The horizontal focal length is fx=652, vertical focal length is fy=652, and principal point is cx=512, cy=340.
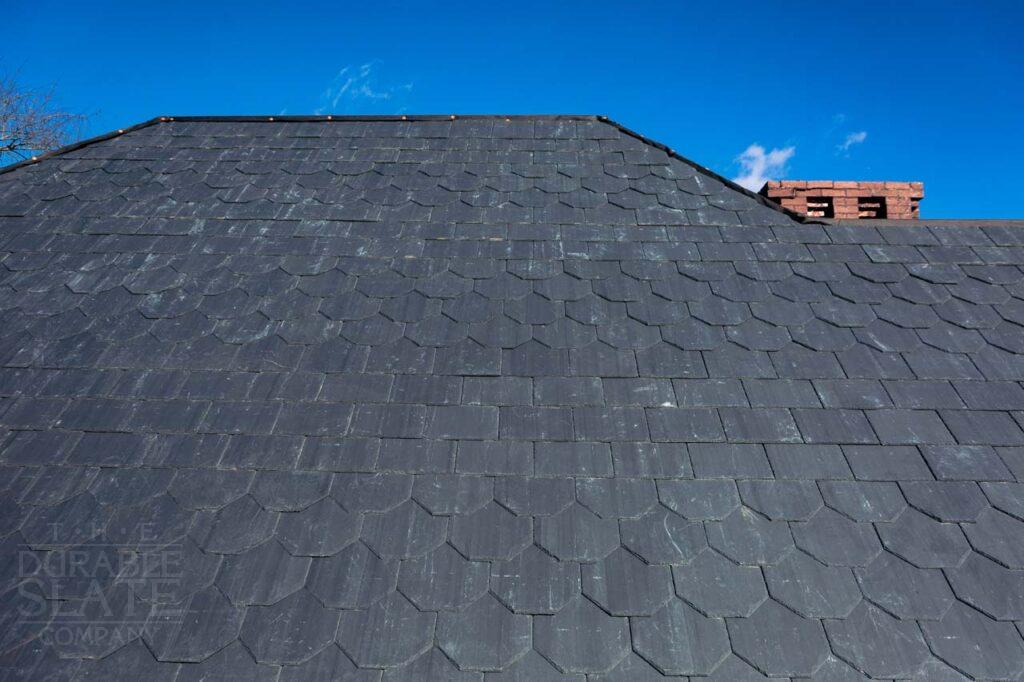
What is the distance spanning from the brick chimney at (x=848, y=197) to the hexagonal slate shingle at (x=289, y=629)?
5.49 meters

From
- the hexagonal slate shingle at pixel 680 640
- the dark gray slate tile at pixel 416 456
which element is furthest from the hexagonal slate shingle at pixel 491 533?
the hexagonal slate shingle at pixel 680 640

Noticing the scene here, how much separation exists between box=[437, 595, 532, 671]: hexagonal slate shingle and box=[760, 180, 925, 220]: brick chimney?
5.02 metres

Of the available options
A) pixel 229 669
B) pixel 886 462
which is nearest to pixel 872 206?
pixel 886 462

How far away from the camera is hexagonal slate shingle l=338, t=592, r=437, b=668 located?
2701 millimetres

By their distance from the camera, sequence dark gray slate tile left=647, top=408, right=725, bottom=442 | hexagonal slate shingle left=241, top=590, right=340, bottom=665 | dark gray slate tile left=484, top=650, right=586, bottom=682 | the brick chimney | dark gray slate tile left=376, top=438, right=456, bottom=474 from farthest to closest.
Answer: the brick chimney < dark gray slate tile left=647, top=408, right=725, bottom=442 < dark gray slate tile left=376, top=438, right=456, bottom=474 < hexagonal slate shingle left=241, top=590, right=340, bottom=665 < dark gray slate tile left=484, top=650, right=586, bottom=682

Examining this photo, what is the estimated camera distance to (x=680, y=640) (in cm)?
274

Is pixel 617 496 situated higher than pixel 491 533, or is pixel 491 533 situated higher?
pixel 617 496

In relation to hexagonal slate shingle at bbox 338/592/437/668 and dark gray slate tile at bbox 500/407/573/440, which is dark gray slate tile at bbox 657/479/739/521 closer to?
dark gray slate tile at bbox 500/407/573/440

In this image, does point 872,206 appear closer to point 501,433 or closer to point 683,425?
point 683,425

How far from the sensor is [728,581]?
2.95 metres

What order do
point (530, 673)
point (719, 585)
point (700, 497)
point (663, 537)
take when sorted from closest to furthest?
point (530, 673) → point (719, 585) → point (663, 537) → point (700, 497)

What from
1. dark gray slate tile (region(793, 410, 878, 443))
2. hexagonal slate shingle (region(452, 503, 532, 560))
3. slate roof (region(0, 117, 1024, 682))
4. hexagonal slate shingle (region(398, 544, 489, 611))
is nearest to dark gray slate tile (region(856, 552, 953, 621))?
slate roof (region(0, 117, 1024, 682))

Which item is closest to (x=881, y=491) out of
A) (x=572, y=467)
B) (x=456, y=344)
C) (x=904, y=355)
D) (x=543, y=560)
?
(x=904, y=355)

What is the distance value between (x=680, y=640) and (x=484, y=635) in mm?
825
